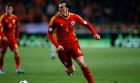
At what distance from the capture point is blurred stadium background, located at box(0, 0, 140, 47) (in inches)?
1369

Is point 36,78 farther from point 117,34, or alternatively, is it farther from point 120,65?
point 117,34

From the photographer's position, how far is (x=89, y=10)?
35.6 m

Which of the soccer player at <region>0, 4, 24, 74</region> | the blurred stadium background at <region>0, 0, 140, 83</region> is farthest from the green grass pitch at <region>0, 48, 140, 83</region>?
the blurred stadium background at <region>0, 0, 140, 83</region>

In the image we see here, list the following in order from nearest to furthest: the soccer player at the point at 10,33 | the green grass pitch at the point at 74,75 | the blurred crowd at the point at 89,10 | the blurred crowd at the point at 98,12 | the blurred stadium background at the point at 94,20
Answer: the green grass pitch at the point at 74,75, the soccer player at the point at 10,33, the blurred stadium background at the point at 94,20, the blurred crowd at the point at 98,12, the blurred crowd at the point at 89,10

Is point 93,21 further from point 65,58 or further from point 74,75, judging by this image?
point 65,58

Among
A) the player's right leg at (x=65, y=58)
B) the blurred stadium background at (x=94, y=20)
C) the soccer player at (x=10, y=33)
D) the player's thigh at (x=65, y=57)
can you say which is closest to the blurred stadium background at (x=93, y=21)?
the blurred stadium background at (x=94, y=20)

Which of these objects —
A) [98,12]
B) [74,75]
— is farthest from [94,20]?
[74,75]

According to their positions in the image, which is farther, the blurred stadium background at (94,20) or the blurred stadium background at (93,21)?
the blurred stadium background at (94,20)

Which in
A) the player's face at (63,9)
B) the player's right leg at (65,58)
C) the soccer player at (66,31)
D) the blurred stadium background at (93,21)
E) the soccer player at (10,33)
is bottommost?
the blurred stadium background at (93,21)

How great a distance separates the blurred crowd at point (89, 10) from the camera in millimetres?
35188

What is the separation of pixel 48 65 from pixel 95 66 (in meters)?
2.02

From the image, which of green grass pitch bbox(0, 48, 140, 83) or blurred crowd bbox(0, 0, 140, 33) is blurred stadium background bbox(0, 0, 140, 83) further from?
green grass pitch bbox(0, 48, 140, 83)

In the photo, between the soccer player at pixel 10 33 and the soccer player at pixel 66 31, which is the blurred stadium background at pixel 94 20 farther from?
the soccer player at pixel 66 31

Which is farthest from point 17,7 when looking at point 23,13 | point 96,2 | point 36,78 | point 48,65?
point 36,78
